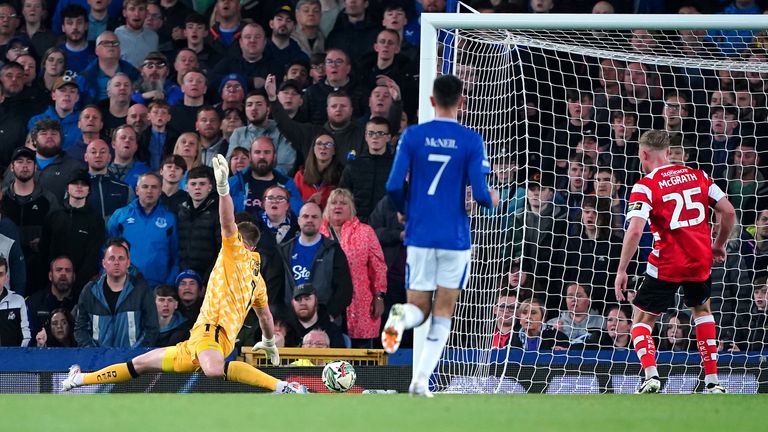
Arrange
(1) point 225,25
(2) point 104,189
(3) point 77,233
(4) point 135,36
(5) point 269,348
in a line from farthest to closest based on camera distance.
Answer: (1) point 225,25, (4) point 135,36, (2) point 104,189, (3) point 77,233, (5) point 269,348

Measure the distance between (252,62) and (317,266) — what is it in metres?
3.27

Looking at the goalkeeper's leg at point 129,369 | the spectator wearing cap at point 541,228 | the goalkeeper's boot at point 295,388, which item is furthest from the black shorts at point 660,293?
the goalkeeper's leg at point 129,369

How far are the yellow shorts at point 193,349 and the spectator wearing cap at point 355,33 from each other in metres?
5.42

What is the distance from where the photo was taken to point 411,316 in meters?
7.46

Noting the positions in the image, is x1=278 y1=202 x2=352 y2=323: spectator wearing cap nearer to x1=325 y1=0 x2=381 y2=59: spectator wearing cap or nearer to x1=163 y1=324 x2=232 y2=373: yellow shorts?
x1=163 y1=324 x2=232 y2=373: yellow shorts

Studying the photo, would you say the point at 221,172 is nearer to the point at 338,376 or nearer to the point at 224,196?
the point at 224,196

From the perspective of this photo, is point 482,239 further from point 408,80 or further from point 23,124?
point 23,124

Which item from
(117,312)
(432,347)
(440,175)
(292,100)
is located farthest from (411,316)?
(292,100)

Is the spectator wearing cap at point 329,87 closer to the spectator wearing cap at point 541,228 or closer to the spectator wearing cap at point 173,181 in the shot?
the spectator wearing cap at point 173,181

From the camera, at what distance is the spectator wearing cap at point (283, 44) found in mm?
14164

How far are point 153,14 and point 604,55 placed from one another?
5.96m

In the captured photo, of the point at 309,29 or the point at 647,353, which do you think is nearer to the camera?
the point at 647,353

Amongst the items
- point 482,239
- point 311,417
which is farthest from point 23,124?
point 311,417

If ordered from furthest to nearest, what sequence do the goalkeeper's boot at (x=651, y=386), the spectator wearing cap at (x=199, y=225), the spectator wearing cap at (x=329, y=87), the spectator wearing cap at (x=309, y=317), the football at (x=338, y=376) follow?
the spectator wearing cap at (x=329, y=87), the spectator wearing cap at (x=199, y=225), the spectator wearing cap at (x=309, y=317), the football at (x=338, y=376), the goalkeeper's boot at (x=651, y=386)
